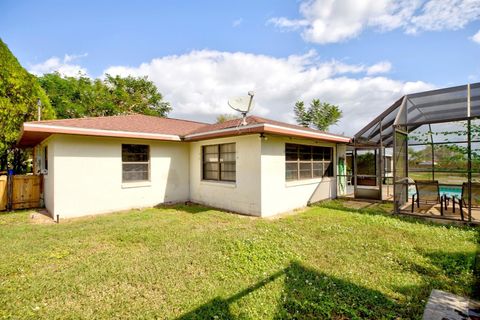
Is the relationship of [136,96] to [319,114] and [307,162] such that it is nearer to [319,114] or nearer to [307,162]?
[319,114]

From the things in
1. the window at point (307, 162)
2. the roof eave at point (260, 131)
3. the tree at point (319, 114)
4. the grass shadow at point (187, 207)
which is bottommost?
the grass shadow at point (187, 207)

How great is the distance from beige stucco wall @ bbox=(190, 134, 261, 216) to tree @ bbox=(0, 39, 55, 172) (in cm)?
845

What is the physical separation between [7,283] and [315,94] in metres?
27.0

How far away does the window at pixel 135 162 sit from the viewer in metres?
8.50

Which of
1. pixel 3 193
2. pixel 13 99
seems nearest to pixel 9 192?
pixel 3 193

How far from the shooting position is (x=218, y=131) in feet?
26.2

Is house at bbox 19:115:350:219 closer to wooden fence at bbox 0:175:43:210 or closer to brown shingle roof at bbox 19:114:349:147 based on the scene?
brown shingle roof at bbox 19:114:349:147

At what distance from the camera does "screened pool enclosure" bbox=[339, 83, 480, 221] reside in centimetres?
635

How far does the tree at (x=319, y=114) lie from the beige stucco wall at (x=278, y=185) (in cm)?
1787

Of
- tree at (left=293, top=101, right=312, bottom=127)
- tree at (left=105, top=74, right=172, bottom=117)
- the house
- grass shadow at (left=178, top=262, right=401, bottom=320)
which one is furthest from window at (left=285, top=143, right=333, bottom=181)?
tree at (left=105, top=74, right=172, bottom=117)

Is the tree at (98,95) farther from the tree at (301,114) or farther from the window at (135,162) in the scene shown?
the window at (135,162)

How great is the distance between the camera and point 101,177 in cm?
789

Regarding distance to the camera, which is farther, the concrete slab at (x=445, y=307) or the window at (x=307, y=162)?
the window at (x=307, y=162)

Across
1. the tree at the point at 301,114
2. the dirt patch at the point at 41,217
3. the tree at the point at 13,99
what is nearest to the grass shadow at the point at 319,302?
the dirt patch at the point at 41,217
